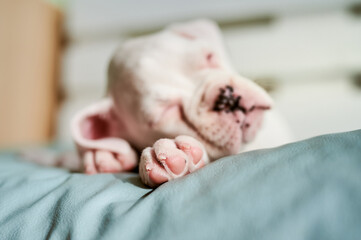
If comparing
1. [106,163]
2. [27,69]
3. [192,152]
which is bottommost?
[27,69]

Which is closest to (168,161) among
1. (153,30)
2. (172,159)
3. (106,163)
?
(172,159)

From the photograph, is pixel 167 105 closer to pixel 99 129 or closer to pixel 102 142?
pixel 102 142

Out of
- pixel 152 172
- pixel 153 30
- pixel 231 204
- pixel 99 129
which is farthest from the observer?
pixel 153 30

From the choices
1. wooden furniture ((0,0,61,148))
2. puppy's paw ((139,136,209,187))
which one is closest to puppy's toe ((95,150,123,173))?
puppy's paw ((139,136,209,187))

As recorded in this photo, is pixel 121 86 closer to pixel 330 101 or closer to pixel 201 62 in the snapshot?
pixel 201 62

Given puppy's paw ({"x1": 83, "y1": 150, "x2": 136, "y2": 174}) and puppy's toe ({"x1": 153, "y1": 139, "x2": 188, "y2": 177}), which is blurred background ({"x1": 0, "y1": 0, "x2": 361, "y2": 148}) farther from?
puppy's toe ({"x1": 153, "y1": 139, "x2": 188, "y2": 177})

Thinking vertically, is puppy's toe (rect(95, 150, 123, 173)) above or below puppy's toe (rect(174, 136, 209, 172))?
below
